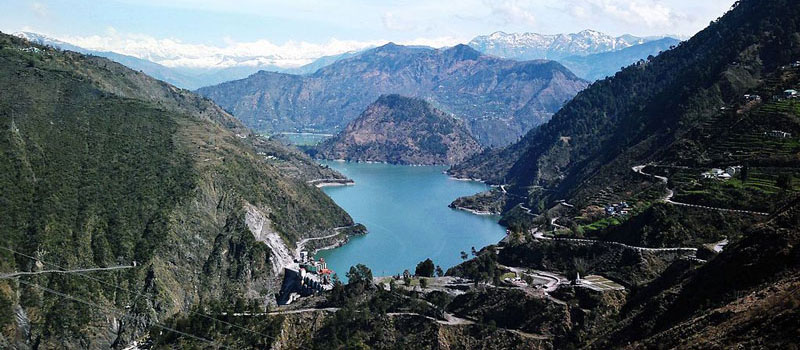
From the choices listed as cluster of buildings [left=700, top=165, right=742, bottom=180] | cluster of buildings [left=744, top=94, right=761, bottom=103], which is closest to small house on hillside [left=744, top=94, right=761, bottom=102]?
cluster of buildings [left=744, top=94, right=761, bottom=103]

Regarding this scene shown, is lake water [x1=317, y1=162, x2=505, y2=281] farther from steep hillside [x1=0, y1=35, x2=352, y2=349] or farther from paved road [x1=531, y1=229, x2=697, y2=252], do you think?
paved road [x1=531, y1=229, x2=697, y2=252]

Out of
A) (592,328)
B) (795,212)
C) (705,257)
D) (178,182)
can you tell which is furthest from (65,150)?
(795,212)

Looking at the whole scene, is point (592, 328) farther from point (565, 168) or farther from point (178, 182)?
point (565, 168)

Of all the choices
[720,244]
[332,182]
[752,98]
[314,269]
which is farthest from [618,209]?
[332,182]

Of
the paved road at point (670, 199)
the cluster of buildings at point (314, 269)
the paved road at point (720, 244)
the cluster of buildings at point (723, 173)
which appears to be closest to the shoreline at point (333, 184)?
the cluster of buildings at point (314, 269)

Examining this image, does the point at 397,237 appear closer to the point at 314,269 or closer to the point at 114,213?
the point at 314,269

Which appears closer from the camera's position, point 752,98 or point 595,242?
point 595,242
